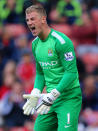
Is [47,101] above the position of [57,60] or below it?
below

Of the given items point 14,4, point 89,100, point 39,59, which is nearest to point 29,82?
point 89,100

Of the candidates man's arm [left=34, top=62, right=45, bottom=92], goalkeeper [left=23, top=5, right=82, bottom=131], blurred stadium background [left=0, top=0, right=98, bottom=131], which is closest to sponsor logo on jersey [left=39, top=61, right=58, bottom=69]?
goalkeeper [left=23, top=5, right=82, bottom=131]

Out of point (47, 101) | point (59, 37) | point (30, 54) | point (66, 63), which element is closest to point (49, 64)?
point (66, 63)

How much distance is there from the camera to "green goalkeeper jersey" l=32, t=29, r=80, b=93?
4.62m

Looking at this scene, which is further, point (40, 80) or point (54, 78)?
point (40, 80)

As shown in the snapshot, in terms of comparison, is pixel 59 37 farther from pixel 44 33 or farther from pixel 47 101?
pixel 47 101

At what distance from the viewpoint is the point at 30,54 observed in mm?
8320

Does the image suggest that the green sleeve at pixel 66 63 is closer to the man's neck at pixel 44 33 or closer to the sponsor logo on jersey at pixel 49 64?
the sponsor logo on jersey at pixel 49 64

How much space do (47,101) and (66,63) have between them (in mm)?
506

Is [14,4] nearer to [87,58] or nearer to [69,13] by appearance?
[69,13]

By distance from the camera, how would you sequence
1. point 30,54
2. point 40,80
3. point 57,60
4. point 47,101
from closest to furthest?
point 47,101
point 57,60
point 40,80
point 30,54

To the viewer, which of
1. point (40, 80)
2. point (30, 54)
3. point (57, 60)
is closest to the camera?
point (57, 60)

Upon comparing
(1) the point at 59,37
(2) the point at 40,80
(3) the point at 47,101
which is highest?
(1) the point at 59,37

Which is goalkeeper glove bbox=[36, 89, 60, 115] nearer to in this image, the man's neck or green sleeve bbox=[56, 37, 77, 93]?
green sleeve bbox=[56, 37, 77, 93]
